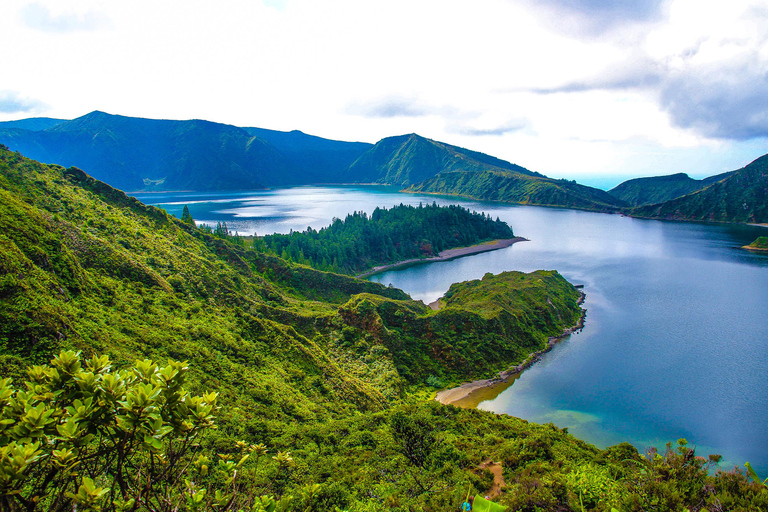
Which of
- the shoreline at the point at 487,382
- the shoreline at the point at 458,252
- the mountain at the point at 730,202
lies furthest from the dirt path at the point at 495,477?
the mountain at the point at 730,202

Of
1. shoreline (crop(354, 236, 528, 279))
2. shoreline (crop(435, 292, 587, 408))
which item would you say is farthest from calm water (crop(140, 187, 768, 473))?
shoreline (crop(354, 236, 528, 279))

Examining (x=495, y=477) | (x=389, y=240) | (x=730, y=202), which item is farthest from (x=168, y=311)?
(x=730, y=202)

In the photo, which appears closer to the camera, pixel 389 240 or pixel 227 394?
pixel 227 394

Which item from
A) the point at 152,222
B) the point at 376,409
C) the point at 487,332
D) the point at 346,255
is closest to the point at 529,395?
the point at 487,332

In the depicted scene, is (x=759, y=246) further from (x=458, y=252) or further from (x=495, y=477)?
(x=495, y=477)

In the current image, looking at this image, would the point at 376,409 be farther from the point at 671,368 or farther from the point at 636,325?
the point at 636,325

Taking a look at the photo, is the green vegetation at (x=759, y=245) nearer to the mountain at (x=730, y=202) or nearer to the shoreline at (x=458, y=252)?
the shoreline at (x=458, y=252)
